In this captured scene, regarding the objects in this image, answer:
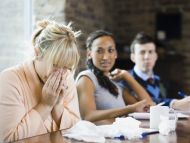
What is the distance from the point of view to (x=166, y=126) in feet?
5.40

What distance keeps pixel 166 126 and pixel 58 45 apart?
58 centimetres

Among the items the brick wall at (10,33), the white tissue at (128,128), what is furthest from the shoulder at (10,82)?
the brick wall at (10,33)

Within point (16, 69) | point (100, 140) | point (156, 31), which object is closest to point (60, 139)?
point (100, 140)

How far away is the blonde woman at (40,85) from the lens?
5.34 ft

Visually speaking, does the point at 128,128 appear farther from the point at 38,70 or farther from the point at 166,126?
the point at 38,70

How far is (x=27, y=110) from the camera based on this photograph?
1.70 m

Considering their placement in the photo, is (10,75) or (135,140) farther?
(10,75)

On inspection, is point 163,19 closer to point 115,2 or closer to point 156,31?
point 156,31

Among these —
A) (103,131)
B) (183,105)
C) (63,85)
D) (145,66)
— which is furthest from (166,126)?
(145,66)

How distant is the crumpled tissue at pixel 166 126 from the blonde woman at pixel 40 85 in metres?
0.46

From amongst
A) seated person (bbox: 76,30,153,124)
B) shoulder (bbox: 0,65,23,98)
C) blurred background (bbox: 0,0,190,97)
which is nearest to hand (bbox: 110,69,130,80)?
seated person (bbox: 76,30,153,124)

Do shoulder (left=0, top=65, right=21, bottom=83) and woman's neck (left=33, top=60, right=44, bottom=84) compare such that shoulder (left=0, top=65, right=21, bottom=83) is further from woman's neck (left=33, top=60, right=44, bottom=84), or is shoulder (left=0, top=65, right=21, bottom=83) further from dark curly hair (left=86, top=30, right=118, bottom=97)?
dark curly hair (left=86, top=30, right=118, bottom=97)

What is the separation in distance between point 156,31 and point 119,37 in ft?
1.54

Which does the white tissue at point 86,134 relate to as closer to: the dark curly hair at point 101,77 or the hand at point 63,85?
Answer: the hand at point 63,85
